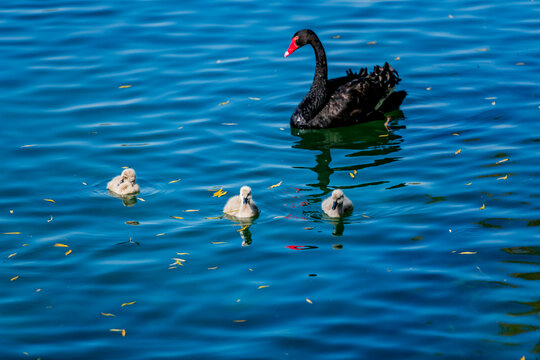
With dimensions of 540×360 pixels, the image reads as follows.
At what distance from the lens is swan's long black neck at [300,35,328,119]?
50.6 ft

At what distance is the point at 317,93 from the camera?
51.1ft

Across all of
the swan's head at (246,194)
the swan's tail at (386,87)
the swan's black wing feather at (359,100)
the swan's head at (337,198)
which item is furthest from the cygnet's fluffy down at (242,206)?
the swan's tail at (386,87)

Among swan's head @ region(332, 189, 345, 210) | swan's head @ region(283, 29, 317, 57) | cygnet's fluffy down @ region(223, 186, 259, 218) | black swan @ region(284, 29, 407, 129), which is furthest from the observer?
swan's head @ region(283, 29, 317, 57)

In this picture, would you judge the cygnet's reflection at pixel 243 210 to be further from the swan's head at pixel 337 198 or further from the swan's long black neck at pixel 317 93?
the swan's long black neck at pixel 317 93

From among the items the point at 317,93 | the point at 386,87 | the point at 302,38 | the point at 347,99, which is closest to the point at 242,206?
the point at 317,93

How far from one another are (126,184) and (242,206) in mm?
1870

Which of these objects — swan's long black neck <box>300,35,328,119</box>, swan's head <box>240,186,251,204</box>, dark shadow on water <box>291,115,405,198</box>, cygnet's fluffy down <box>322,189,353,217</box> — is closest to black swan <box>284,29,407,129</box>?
swan's long black neck <box>300,35,328,119</box>

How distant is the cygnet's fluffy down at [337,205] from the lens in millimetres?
11680

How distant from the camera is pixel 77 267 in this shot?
11.1m

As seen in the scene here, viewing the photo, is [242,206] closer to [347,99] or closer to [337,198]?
[337,198]

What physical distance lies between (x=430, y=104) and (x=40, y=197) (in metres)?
7.10

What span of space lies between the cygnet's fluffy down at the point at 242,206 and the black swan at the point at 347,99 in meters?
3.65

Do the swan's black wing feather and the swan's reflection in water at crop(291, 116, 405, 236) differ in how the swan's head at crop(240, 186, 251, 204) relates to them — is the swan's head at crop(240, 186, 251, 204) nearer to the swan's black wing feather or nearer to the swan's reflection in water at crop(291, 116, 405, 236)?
the swan's reflection in water at crop(291, 116, 405, 236)

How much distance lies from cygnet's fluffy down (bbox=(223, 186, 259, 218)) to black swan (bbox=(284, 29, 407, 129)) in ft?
12.0
